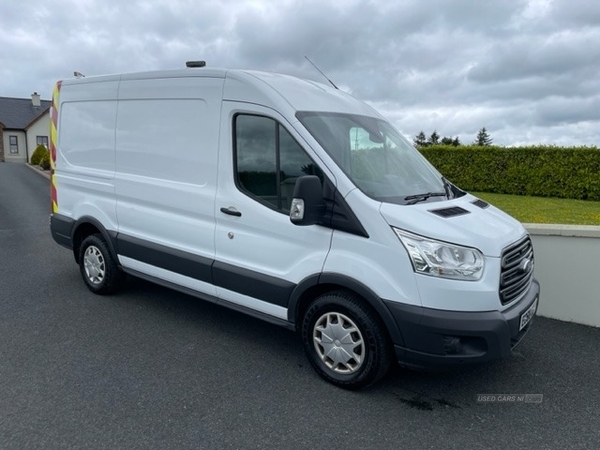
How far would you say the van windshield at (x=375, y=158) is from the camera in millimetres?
3562

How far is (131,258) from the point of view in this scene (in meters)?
5.04

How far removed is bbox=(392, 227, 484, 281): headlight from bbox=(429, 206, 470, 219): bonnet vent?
1.00 ft

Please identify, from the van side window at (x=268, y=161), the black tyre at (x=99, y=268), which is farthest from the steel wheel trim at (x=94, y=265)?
the van side window at (x=268, y=161)

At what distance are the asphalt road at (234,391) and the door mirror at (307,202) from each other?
128 centimetres

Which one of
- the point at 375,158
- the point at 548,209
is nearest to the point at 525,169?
the point at 548,209

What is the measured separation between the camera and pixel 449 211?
3480mm

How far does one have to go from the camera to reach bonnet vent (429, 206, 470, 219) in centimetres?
337

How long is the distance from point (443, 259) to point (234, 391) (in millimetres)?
1769

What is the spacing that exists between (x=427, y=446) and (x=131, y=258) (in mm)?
3451

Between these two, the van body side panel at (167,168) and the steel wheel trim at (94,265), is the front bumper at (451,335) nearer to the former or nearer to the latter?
the van body side panel at (167,168)

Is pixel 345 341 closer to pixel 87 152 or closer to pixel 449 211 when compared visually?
pixel 449 211

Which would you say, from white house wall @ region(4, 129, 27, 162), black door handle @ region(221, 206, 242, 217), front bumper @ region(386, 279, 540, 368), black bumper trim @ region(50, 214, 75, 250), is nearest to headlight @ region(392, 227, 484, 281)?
front bumper @ region(386, 279, 540, 368)

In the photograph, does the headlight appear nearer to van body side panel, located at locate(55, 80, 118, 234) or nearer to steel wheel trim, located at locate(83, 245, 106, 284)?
van body side panel, located at locate(55, 80, 118, 234)

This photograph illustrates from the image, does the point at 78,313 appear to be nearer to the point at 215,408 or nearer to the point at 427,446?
the point at 215,408
